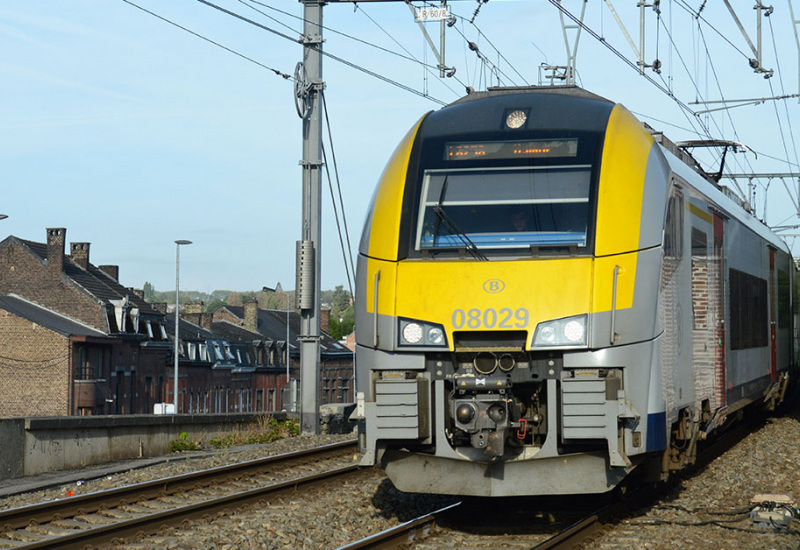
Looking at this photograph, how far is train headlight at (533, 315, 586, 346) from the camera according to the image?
8.92 m

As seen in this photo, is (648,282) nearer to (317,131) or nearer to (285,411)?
(317,131)

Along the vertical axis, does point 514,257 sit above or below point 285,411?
above

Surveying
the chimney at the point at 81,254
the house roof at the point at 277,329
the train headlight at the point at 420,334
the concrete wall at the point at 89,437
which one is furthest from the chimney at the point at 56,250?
the train headlight at the point at 420,334

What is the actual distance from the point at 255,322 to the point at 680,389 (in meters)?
80.5

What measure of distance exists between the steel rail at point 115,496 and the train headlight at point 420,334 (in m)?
3.43

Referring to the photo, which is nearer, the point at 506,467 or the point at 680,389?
the point at 506,467

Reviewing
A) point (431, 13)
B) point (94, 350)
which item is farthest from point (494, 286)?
point (94, 350)

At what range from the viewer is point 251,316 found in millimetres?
89438

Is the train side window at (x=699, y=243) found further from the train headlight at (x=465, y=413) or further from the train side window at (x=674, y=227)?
the train headlight at (x=465, y=413)

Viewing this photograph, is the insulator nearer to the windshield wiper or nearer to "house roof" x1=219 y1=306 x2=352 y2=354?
Result: the windshield wiper

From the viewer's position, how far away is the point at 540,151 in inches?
386

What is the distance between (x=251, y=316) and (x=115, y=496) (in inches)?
3116

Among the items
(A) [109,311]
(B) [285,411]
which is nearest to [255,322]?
(A) [109,311]

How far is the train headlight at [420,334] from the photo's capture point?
9.16m
